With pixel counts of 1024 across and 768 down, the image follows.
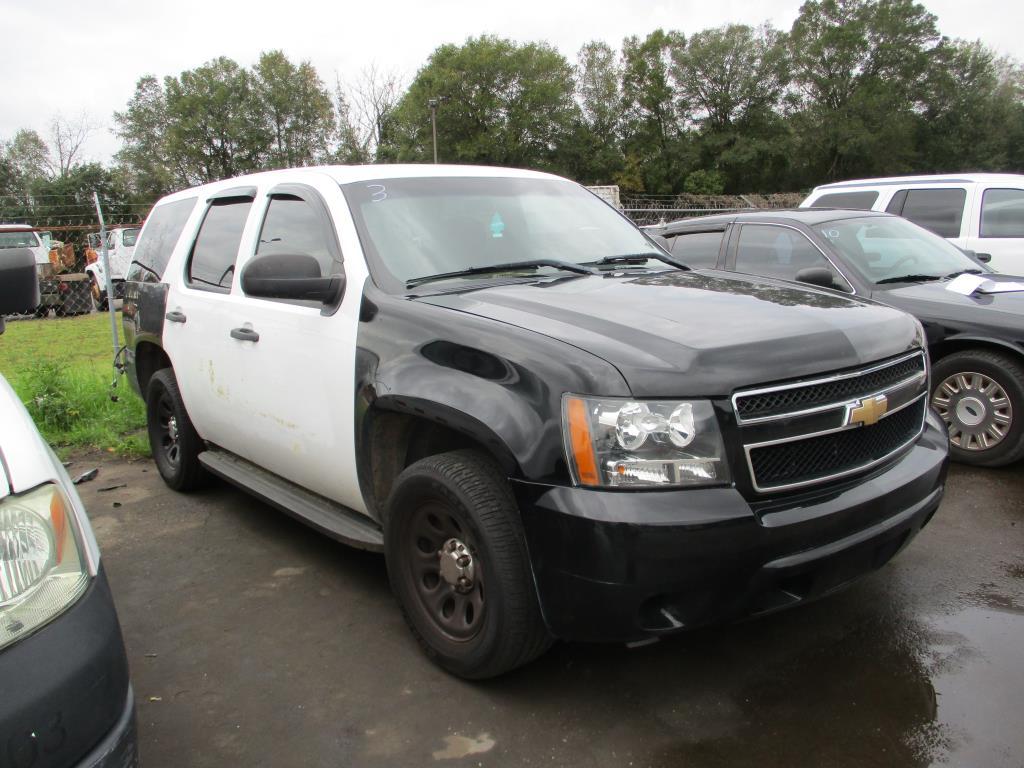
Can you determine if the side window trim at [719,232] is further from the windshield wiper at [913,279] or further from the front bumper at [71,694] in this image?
the front bumper at [71,694]

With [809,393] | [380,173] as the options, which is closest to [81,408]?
[380,173]

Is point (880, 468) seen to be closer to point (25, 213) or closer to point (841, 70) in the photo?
point (25, 213)

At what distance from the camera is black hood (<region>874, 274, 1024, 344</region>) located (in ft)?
15.9

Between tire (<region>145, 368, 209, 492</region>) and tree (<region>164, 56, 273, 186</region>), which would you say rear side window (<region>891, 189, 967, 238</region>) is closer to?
tire (<region>145, 368, 209, 492</region>)

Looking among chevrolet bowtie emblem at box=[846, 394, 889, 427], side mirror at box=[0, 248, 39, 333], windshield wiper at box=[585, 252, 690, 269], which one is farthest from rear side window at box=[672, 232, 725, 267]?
side mirror at box=[0, 248, 39, 333]

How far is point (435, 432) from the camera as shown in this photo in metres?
2.98

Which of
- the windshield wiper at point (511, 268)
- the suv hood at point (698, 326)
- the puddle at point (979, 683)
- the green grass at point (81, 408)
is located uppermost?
the windshield wiper at point (511, 268)

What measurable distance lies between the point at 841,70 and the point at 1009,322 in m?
75.3

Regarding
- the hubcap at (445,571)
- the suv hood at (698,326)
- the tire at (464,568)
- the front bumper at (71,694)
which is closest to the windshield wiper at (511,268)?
the suv hood at (698,326)

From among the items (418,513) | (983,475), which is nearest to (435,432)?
(418,513)

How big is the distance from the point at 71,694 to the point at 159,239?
13.4 ft

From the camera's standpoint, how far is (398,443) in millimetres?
3078

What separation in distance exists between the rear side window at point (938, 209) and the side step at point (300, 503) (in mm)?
7198

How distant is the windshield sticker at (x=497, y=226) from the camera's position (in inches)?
140
